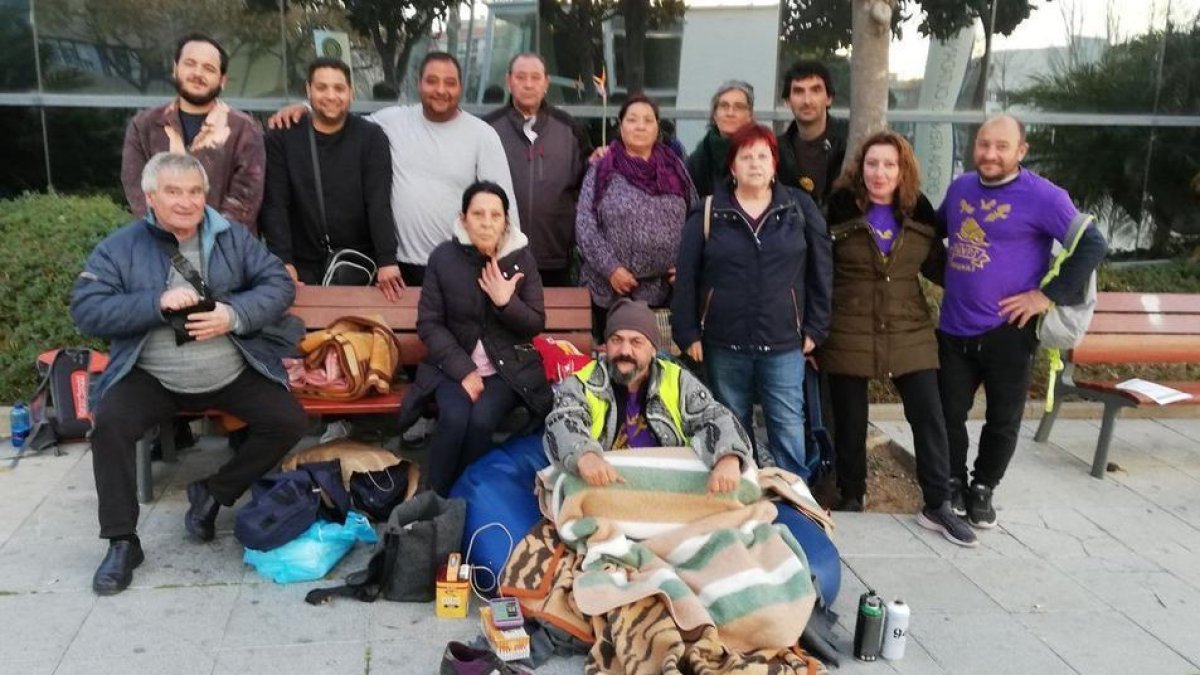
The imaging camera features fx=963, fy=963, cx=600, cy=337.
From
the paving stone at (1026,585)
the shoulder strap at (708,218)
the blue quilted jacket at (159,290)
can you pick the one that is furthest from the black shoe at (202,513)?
the paving stone at (1026,585)

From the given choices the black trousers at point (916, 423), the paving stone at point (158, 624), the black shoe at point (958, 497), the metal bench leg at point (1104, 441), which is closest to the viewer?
the paving stone at point (158, 624)

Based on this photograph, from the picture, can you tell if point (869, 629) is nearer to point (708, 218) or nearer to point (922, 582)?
point (922, 582)

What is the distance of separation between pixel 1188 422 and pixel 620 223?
14.5 ft

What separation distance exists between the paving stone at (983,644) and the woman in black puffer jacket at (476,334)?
75.9 inches

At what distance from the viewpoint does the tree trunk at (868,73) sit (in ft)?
17.9

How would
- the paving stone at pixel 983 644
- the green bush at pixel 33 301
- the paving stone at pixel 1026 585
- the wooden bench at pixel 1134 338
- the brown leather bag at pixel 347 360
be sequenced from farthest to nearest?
1. the wooden bench at pixel 1134 338
2. the green bush at pixel 33 301
3. the brown leather bag at pixel 347 360
4. the paving stone at pixel 1026 585
5. the paving stone at pixel 983 644

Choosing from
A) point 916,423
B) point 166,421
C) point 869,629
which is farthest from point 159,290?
point 916,423

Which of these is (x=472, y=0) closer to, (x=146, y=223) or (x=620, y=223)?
(x=620, y=223)

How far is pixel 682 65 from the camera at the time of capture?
27.6 feet

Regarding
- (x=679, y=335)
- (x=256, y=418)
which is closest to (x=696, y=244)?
(x=679, y=335)

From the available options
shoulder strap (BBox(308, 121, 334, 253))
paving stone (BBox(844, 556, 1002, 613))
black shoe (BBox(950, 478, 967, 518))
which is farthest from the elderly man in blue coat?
black shoe (BBox(950, 478, 967, 518))

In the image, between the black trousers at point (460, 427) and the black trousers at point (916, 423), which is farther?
the black trousers at point (916, 423)

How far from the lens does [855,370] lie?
14.7 feet

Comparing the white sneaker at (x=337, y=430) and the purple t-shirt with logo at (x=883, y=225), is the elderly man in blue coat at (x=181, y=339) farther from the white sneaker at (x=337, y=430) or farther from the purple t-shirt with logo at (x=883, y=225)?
the purple t-shirt with logo at (x=883, y=225)
